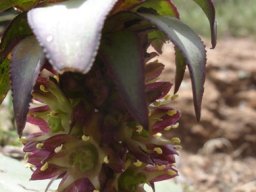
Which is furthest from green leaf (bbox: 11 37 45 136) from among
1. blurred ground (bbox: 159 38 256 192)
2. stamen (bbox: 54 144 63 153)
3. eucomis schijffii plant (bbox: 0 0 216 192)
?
blurred ground (bbox: 159 38 256 192)

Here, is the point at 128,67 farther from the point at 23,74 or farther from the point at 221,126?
the point at 221,126

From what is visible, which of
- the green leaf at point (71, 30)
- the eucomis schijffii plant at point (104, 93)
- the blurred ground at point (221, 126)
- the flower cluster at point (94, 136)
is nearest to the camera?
the green leaf at point (71, 30)

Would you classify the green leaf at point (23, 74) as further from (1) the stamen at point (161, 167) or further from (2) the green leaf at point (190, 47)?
(1) the stamen at point (161, 167)

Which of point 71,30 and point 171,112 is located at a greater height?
point 71,30

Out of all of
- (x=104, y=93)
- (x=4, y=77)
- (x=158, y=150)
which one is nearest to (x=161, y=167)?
(x=158, y=150)

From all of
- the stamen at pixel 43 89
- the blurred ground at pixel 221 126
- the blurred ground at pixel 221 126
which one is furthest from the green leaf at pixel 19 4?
the blurred ground at pixel 221 126

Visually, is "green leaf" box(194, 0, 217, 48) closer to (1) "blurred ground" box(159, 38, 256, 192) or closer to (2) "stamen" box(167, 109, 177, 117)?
(2) "stamen" box(167, 109, 177, 117)
